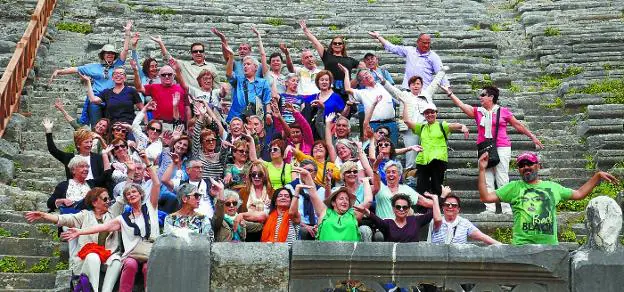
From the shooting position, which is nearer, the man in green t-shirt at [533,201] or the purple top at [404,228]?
the man in green t-shirt at [533,201]

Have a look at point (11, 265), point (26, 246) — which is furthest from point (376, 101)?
point (11, 265)

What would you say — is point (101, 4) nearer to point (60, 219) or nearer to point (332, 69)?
point (332, 69)

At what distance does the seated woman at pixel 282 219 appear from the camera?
14.2m

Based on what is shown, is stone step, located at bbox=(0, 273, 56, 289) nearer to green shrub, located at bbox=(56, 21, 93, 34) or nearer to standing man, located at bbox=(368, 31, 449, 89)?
standing man, located at bbox=(368, 31, 449, 89)

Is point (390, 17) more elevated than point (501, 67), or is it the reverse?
point (390, 17)

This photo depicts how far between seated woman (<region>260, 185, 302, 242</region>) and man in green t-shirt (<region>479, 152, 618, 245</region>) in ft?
6.82

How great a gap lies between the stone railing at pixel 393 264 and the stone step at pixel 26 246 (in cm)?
453

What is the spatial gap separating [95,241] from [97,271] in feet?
2.32

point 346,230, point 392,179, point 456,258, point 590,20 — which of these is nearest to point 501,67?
point 590,20

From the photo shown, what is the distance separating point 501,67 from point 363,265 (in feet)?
37.7

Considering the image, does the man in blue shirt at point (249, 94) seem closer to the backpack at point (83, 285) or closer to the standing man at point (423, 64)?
the standing man at point (423, 64)

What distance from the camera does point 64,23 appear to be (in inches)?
965

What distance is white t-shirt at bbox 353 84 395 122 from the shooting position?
1825 cm

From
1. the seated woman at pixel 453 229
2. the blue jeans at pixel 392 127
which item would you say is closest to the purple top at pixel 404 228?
the seated woman at pixel 453 229
